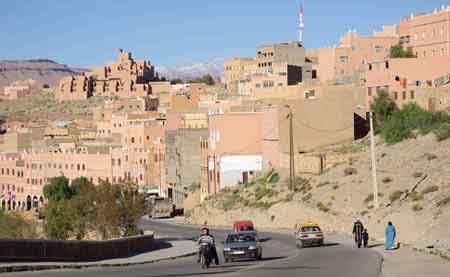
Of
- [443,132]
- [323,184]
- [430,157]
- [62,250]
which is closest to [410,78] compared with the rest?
[443,132]

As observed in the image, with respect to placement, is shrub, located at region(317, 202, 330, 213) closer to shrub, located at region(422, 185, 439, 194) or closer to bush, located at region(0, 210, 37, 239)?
shrub, located at region(422, 185, 439, 194)

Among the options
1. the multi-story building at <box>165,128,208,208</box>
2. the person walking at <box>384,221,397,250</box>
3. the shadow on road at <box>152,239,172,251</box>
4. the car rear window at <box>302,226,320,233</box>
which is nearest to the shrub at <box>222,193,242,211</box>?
the multi-story building at <box>165,128,208,208</box>

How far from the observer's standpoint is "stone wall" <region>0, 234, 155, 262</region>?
89.2 feet

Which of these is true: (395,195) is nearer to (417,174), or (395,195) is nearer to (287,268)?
(417,174)

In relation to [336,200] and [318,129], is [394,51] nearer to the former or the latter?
[318,129]

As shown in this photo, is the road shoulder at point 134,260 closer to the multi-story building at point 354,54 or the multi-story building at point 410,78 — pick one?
the multi-story building at point 410,78

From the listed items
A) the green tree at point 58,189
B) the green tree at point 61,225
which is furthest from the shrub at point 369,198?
the green tree at point 58,189

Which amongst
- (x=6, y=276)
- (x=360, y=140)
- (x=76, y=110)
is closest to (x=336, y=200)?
(x=360, y=140)

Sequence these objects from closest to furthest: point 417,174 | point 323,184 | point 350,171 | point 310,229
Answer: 1. point 310,229
2. point 417,174
3. point 350,171
4. point 323,184

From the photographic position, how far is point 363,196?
5506 cm

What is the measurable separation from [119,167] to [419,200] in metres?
63.1

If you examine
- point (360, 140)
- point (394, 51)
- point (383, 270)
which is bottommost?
point (383, 270)

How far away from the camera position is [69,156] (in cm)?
11938

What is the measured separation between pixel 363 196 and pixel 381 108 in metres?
15.8
